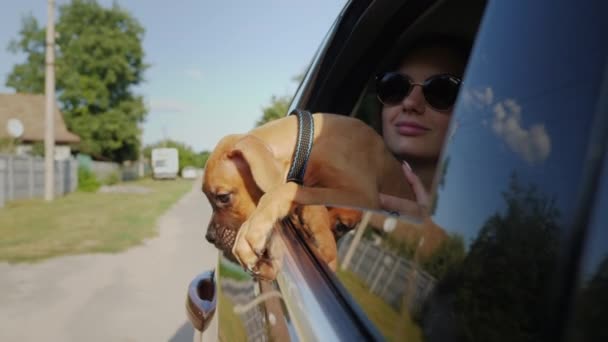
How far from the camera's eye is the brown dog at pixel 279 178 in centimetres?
143

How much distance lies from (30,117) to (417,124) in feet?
146

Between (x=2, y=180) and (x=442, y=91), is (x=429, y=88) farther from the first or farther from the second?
(x=2, y=180)

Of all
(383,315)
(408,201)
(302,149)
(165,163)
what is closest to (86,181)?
(165,163)

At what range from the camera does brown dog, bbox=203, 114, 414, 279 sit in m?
1.43

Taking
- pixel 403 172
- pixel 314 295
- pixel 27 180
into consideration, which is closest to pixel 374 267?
pixel 314 295

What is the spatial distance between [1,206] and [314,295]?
1813 cm

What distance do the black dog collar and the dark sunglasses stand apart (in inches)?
13.7

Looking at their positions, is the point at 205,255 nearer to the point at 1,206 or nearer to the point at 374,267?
the point at 374,267

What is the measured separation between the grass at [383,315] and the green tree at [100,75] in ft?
152

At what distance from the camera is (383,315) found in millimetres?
731

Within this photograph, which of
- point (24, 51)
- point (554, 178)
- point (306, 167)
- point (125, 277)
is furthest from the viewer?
point (24, 51)

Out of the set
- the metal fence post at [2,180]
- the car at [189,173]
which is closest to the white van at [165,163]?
the car at [189,173]

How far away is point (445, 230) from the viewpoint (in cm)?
62

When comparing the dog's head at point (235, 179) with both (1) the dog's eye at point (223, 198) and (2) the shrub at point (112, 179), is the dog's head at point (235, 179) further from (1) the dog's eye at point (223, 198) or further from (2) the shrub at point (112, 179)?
(2) the shrub at point (112, 179)
